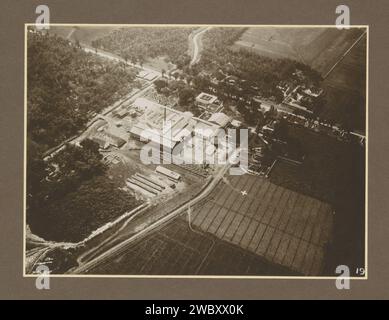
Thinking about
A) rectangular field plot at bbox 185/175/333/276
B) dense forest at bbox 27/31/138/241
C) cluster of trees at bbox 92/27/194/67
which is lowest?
rectangular field plot at bbox 185/175/333/276

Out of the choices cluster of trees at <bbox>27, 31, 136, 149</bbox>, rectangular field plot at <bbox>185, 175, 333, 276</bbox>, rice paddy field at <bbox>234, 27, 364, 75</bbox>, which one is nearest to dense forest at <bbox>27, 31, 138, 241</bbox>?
cluster of trees at <bbox>27, 31, 136, 149</bbox>

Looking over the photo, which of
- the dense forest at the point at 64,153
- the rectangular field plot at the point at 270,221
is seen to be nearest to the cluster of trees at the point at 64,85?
the dense forest at the point at 64,153

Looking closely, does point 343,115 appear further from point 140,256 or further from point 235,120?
point 140,256

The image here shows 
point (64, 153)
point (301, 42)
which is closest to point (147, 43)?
point (64, 153)

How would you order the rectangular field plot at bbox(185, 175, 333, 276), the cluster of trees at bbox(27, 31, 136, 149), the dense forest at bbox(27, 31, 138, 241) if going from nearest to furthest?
the rectangular field plot at bbox(185, 175, 333, 276)
the dense forest at bbox(27, 31, 138, 241)
the cluster of trees at bbox(27, 31, 136, 149)

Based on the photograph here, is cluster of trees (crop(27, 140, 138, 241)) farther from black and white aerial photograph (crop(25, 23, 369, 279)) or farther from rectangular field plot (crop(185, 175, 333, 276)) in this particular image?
rectangular field plot (crop(185, 175, 333, 276))
